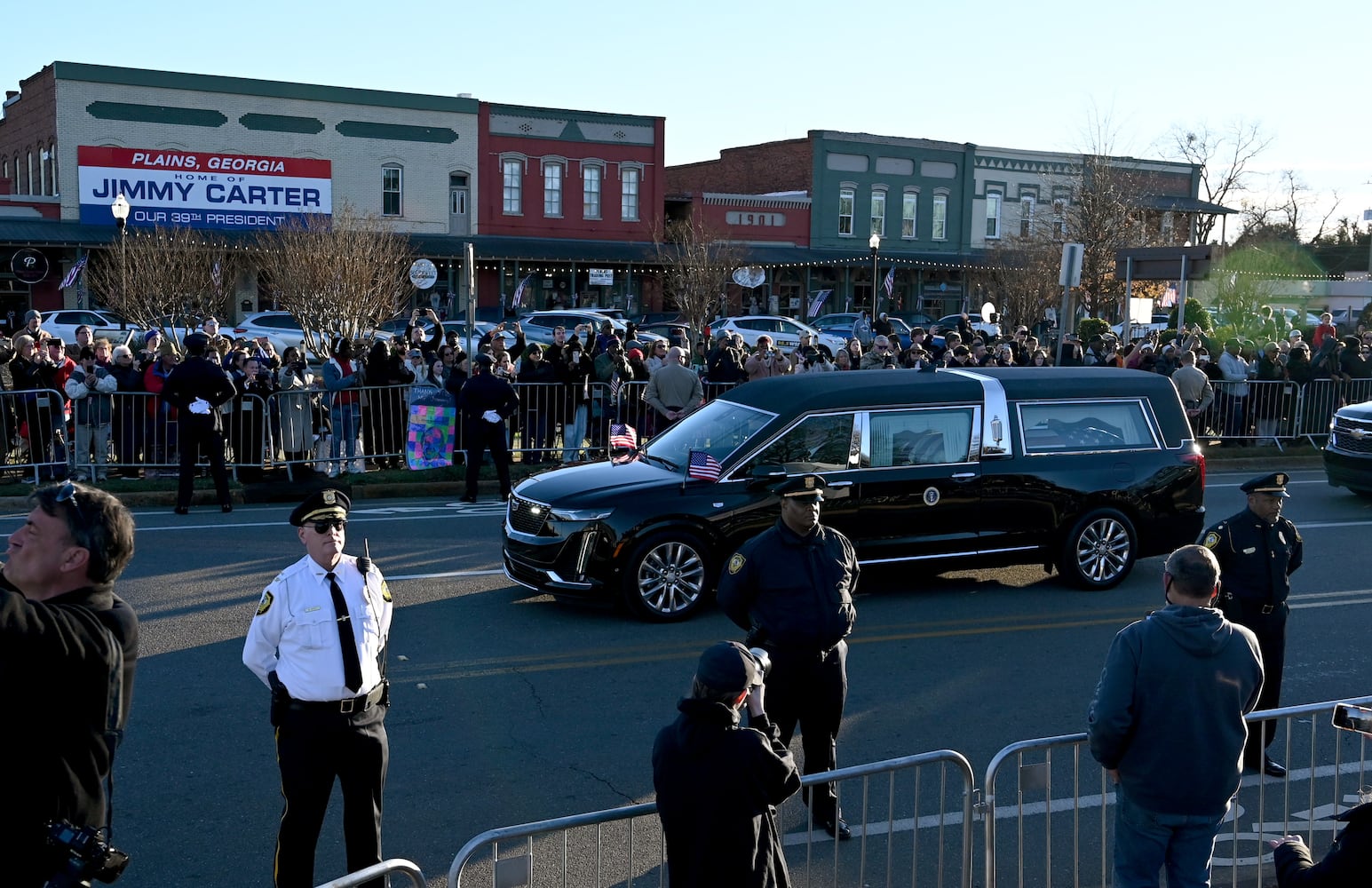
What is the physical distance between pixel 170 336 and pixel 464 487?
16.6m

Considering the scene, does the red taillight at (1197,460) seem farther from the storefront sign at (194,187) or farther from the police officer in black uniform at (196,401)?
the storefront sign at (194,187)

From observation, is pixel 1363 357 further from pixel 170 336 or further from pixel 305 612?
pixel 170 336

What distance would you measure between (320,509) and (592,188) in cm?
4401

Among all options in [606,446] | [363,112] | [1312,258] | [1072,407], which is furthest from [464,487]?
[1312,258]

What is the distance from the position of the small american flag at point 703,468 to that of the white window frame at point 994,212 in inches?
1921

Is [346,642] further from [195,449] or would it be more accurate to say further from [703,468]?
[195,449]

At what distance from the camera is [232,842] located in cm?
584

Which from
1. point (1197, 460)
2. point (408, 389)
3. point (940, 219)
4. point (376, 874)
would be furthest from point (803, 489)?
point (940, 219)

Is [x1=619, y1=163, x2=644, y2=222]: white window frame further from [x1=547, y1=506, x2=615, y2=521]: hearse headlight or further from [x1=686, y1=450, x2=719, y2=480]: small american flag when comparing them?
[x1=547, y1=506, x2=615, y2=521]: hearse headlight

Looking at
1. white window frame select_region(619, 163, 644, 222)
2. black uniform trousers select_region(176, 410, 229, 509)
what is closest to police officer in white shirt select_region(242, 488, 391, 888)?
black uniform trousers select_region(176, 410, 229, 509)

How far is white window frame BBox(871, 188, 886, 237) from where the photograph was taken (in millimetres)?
A: 53688

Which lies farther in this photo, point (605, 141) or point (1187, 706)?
point (605, 141)

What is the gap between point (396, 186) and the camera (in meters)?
44.6

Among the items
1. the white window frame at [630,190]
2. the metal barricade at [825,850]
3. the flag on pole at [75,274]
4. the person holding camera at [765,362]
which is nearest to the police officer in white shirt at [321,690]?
the metal barricade at [825,850]
